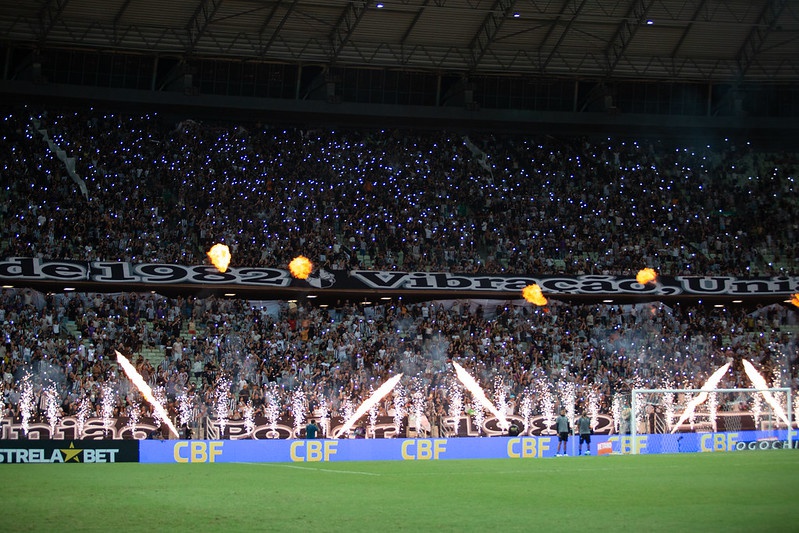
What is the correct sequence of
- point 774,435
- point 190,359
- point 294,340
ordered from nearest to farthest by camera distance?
1. point 774,435
2. point 190,359
3. point 294,340

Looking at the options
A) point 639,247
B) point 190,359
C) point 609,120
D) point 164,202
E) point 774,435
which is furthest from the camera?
point 609,120

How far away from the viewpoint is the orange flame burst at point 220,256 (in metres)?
38.3

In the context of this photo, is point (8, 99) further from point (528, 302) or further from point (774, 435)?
point (774, 435)

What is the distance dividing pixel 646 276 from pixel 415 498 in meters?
29.4

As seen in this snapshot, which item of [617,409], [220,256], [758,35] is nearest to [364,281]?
[220,256]

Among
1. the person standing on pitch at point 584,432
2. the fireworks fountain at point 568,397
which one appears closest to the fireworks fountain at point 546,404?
the fireworks fountain at point 568,397

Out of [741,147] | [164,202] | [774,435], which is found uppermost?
[741,147]

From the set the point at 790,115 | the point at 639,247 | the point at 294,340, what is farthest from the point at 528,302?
the point at 790,115

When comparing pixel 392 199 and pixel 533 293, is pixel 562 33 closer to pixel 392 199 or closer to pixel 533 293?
pixel 392 199

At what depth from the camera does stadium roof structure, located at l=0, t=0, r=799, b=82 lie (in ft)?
128

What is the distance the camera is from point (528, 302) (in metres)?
42.5

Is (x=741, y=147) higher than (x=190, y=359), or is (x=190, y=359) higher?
(x=741, y=147)

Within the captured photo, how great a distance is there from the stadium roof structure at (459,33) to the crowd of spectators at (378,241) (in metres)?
4.75

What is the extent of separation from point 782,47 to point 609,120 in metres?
8.13
